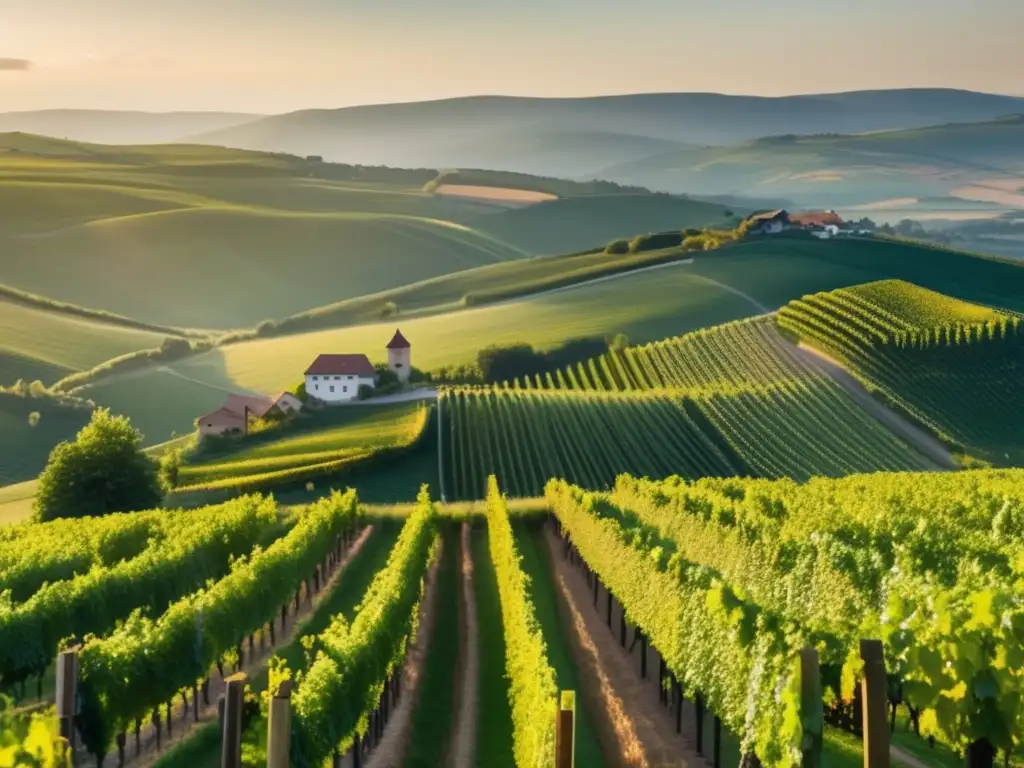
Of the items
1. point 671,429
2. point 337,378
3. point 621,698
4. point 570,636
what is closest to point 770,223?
point 671,429

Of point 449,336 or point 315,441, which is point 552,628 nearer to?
point 315,441

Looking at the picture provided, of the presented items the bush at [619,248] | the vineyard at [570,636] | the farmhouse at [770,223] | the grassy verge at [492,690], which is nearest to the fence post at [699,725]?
the vineyard at [570,636]

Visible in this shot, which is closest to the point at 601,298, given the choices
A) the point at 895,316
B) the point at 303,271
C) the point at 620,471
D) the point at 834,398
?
the point at 895,316

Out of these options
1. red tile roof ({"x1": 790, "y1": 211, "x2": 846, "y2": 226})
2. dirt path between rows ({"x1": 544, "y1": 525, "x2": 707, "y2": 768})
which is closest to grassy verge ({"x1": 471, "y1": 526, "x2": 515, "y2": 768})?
dirt path between rows ({"x1": 544, "y1": 525, "x2": 707, "y2": 768})

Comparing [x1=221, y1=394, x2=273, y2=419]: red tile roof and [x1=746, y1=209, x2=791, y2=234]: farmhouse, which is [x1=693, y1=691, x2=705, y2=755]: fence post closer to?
[x1=221, y1=394, x2=273, y2=419]: red tile roof

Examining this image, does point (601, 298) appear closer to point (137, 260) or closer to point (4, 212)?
point (137, 260)

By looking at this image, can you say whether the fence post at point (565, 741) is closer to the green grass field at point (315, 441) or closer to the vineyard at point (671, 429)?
the vineyard at point (671, 429)
